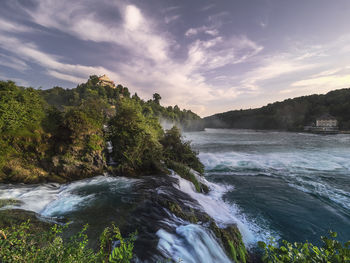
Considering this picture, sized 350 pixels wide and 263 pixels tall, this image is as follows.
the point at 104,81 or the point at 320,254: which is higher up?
the point at 104,81

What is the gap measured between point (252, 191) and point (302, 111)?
131m

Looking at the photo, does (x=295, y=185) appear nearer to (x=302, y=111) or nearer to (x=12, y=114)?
(x=12, y=114)

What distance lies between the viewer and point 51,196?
21.0 feet

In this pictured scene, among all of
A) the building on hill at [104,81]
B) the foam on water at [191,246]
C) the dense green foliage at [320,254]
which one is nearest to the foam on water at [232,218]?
the foam on water at [191,246]

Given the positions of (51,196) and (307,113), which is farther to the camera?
(307,113)

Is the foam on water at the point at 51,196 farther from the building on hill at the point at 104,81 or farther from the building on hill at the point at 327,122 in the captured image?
the building on hill at the point at 104,81

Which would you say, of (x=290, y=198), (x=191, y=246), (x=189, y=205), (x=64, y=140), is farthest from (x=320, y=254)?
(x=64, y=140)

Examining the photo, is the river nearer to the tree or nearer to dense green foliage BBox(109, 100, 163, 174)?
dense green foliage BBox(109, 100, 163, 174)

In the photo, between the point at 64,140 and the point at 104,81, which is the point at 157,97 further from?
the point at 64,140

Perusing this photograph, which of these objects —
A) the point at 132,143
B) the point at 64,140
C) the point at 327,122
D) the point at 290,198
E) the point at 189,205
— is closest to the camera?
the point at 189,205

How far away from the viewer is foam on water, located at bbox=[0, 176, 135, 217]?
5.39 m

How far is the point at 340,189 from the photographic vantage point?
34.3 ft

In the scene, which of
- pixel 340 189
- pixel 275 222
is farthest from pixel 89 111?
pixel 340 189

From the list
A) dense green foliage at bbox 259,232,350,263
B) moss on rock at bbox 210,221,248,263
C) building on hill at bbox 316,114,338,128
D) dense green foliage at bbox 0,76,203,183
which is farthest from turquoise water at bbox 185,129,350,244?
building on hill at bbox 316,114,338,128
